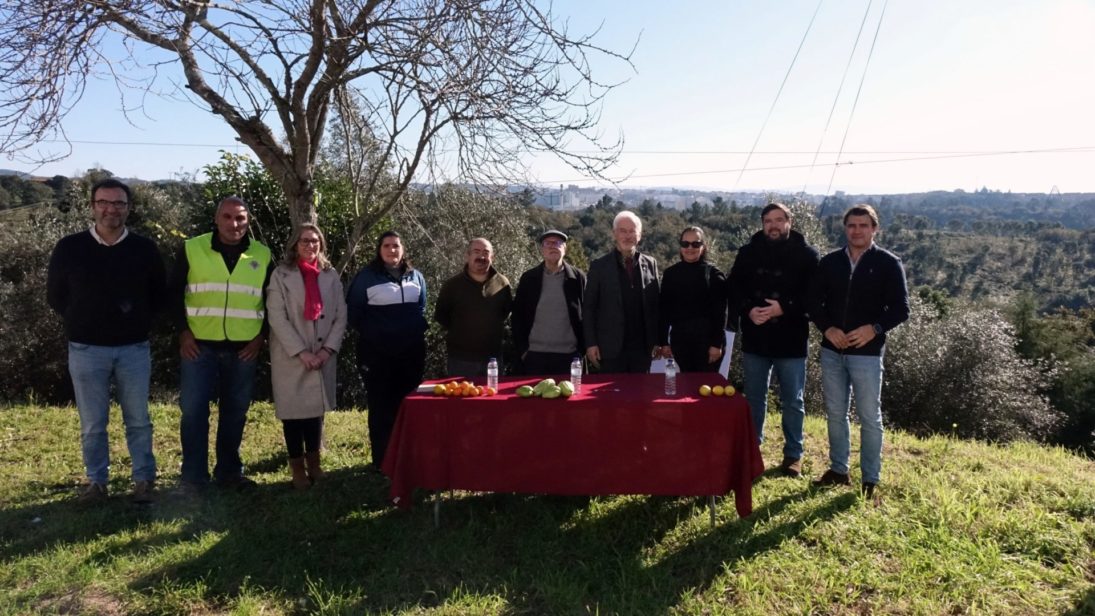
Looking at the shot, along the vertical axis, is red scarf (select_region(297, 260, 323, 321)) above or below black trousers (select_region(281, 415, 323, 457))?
above

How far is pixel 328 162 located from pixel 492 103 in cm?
829

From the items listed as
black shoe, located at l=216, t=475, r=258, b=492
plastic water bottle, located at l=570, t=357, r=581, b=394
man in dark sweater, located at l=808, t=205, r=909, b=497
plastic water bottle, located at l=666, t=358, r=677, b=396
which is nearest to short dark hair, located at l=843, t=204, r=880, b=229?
man in dark sweater, located at l=808, t=205, r=909, b=497

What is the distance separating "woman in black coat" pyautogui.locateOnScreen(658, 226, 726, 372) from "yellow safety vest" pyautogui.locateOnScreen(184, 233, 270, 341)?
2.92m

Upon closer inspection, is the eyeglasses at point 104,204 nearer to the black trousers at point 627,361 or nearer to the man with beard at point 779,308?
the black trousers at point 627,361

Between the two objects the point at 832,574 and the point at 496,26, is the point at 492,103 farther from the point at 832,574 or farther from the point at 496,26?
the point at 832,574

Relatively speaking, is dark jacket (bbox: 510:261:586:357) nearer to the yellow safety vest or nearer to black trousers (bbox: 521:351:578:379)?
black trousers (bbox: 521:351:578:379)

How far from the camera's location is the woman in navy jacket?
4.74m

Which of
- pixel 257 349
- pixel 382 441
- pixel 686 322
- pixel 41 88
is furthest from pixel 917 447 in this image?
pixel 41 88

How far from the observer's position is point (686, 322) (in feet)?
16.3

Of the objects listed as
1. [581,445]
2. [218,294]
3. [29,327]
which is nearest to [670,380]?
[581,445]

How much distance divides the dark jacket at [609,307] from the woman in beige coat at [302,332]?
177 centimetres

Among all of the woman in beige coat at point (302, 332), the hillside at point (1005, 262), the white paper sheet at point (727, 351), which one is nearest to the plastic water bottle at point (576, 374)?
the white paper sheet at point (727, 351)

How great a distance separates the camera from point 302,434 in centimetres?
477

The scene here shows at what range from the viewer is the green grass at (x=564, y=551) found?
3268 millimetres
